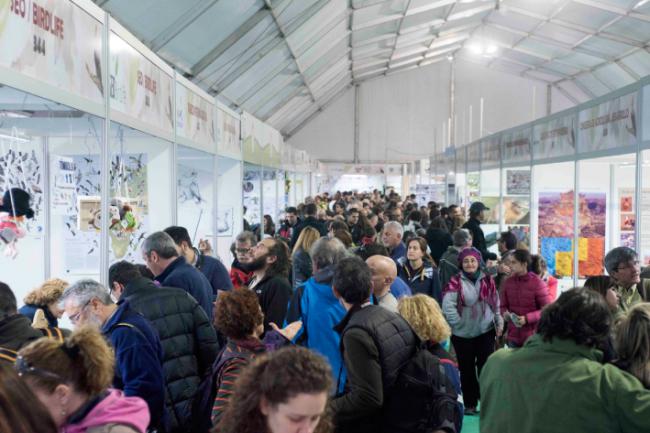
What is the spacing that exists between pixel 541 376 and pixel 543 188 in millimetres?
6286

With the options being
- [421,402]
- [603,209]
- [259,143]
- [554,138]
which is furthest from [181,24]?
[421,402]

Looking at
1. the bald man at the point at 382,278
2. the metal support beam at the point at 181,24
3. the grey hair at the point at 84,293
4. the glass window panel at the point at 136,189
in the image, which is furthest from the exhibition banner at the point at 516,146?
the grey hair at the point at 84,293

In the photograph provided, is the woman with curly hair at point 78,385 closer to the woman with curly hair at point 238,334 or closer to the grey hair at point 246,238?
the woman with curly hair at point 238,334

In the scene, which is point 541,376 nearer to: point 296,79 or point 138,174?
point 138,174

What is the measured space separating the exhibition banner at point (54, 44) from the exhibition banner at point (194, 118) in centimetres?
188

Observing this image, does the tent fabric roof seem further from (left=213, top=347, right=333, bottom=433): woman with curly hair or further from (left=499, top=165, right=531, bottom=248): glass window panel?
(left=213, top=347, right=333, bottom=433): woman with curly hair

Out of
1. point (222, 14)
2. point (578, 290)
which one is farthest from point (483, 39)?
point (578, 290)

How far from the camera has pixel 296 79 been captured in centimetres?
1914

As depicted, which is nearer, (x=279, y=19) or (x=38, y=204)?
(x=38, y=204)

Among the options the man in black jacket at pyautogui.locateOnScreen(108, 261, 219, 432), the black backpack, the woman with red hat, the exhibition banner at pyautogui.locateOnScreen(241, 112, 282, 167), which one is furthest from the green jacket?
the exhibition banner at pyautogui.locateOnScreen(241, 112, 282, 167)

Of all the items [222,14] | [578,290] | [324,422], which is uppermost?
[222,14]

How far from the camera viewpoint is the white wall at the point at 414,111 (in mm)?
32031

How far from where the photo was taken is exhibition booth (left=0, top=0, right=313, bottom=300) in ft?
9.70

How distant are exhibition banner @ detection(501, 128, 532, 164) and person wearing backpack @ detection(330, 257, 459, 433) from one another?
242 inches
